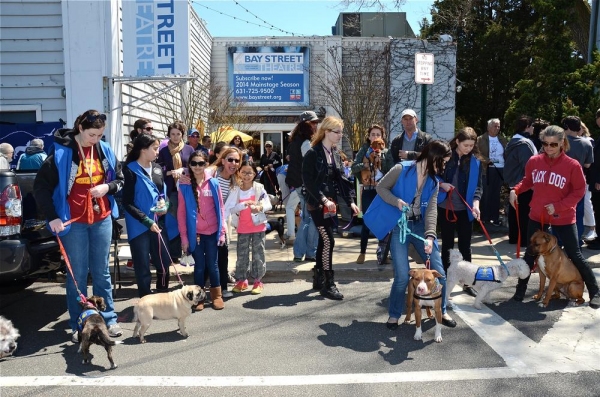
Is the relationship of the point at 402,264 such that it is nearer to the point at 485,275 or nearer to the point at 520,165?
the point at 485,275

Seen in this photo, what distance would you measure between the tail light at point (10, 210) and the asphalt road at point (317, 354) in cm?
105

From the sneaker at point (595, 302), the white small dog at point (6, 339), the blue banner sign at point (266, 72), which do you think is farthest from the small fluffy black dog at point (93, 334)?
the blue banner sign at point (266, 72)

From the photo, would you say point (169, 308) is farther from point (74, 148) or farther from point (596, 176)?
point (596, 176)

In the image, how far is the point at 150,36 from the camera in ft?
32.9

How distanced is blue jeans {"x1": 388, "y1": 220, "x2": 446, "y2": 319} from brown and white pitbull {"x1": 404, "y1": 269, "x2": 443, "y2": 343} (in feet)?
0.53

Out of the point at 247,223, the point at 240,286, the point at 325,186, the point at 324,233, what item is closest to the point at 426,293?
the point at 324,233

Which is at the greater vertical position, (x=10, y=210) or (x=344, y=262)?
(x=10, y=210)

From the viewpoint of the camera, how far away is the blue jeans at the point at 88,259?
15.9 feet

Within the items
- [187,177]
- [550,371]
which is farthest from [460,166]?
[187,177]

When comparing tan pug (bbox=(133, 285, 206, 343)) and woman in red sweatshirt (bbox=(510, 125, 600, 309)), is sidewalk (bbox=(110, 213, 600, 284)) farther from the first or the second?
woman in red sweatshirt (bbox=(510, 125, 600, 309))

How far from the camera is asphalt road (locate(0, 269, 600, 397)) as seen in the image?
396cm

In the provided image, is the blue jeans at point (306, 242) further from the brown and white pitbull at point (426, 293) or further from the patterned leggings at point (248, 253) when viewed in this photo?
the brown and white pitbull at point (426, 293)

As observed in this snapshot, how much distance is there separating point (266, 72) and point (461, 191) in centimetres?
1682

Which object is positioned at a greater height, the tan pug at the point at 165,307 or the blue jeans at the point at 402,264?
the blue jeans at the point at 402,264
